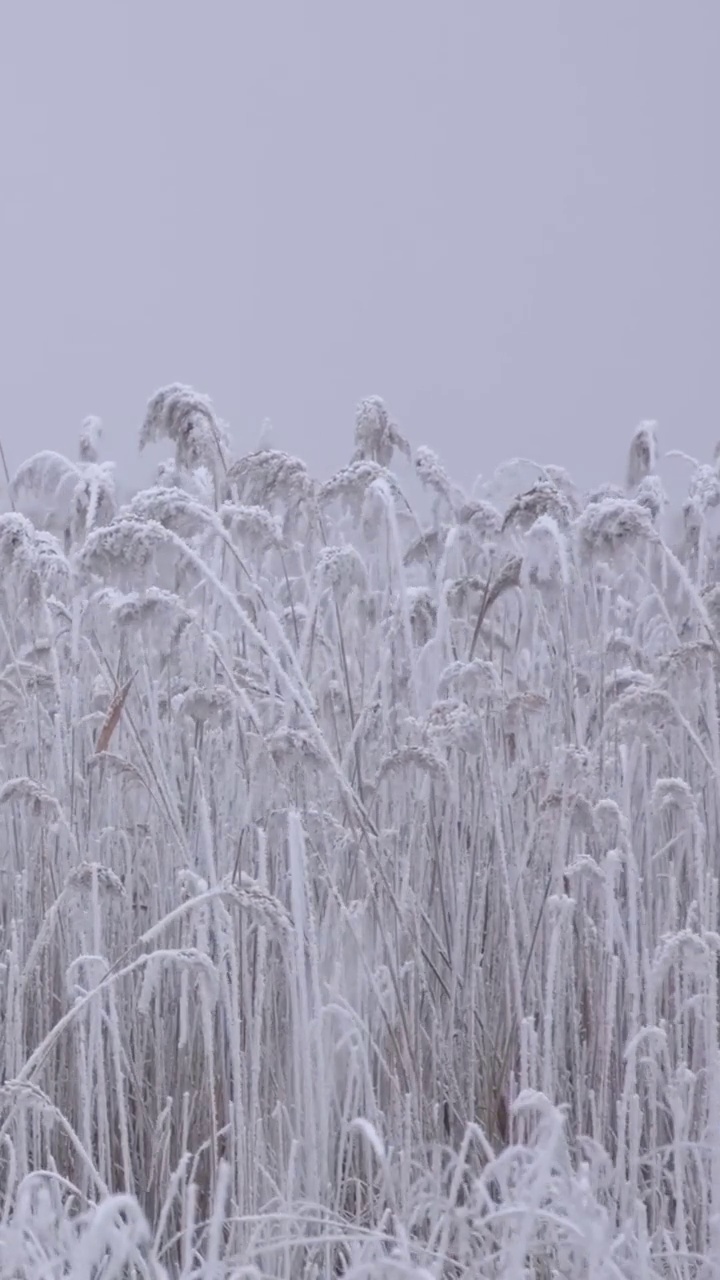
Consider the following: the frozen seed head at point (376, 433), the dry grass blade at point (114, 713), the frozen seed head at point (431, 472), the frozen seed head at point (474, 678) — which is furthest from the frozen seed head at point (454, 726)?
the frozen seed head at point (431, 472)

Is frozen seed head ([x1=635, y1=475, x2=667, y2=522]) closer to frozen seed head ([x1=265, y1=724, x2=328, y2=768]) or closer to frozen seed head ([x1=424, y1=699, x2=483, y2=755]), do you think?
frozen seed head ([x1=424, y1=699, x2=483, y2=755])

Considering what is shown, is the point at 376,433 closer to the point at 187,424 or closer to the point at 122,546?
the point at 187,424

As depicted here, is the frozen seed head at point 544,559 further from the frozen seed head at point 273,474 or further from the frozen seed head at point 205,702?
the frozen seed head at point 205,702

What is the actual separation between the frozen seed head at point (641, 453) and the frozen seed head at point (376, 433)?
404mm

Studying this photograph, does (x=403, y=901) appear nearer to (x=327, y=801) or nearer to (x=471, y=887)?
(x=471, y=887)

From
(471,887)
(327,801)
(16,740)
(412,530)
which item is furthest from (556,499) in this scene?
(412,530)

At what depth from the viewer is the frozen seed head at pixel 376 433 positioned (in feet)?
7.09

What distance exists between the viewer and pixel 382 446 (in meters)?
2.21

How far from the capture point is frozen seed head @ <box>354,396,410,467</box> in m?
Answer: 2.16

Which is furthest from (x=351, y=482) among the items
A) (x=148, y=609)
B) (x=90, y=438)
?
(x=90, y=438)

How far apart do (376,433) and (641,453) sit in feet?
1.65

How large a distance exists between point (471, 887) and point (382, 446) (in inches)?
24.8

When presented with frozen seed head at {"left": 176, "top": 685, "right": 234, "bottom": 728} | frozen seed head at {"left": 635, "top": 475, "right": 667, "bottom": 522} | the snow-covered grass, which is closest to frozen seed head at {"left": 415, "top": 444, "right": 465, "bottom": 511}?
the snow-covered grass

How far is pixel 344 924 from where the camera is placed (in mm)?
1923
